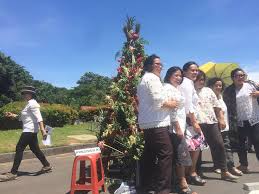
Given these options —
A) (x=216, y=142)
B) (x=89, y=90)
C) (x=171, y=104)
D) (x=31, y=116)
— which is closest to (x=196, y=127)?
(x=216, y=142)

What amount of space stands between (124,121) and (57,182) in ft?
6.41

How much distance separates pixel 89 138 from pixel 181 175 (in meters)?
9.68

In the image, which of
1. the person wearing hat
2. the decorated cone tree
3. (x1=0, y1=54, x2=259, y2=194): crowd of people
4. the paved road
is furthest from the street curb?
the decorated cone tree

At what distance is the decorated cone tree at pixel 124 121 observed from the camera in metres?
7.11

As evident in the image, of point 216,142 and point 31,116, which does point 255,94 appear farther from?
point 31,116

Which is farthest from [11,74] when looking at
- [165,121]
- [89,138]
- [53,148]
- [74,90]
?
[165,121]

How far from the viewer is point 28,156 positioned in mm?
11984

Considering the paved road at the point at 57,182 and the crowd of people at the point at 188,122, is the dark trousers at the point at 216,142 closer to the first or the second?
the crowd of people at the point at 188,122

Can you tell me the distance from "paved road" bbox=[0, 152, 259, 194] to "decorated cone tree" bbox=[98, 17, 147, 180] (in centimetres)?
103

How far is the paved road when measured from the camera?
7062 millimetres

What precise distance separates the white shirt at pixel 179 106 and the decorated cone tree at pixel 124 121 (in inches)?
28.1

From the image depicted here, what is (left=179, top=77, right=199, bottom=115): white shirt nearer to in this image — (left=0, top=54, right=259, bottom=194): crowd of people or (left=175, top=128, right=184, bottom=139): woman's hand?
(left=0, top=54, right=259, bottom=194): crowd of people

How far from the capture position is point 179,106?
21.5ft

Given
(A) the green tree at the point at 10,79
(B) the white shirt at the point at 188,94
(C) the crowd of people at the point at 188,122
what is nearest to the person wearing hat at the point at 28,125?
(C) the crowd of people at the point at 188,122
